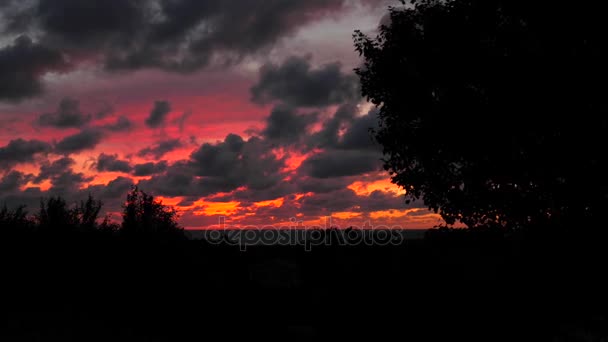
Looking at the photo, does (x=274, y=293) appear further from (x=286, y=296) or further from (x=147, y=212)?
(x=147, y=212)

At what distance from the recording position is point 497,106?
2005 centimetres

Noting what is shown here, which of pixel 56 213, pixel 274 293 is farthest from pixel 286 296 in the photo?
pixel 56 213

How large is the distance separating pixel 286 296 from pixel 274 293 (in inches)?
17.1

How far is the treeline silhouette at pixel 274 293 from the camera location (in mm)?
14812

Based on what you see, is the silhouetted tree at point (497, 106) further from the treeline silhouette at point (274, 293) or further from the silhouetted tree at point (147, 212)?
the silhouetted tree at point (147, 212)

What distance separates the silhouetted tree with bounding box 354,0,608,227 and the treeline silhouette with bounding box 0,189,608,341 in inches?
91.6

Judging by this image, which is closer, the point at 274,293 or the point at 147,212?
the point at 274,293

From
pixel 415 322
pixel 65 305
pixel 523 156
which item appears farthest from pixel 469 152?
pixel 65 305

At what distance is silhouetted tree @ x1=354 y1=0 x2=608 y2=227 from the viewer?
18969 mm

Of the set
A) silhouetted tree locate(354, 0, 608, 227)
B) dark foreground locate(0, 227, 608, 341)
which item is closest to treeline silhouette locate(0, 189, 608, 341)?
dark foreground locate(0, 227, 608, 341)

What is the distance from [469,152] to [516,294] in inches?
253

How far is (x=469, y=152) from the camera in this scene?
21.1 metres

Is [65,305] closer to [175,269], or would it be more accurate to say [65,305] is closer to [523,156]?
[175,269]

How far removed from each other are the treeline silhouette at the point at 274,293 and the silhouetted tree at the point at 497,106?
2.33 metres
